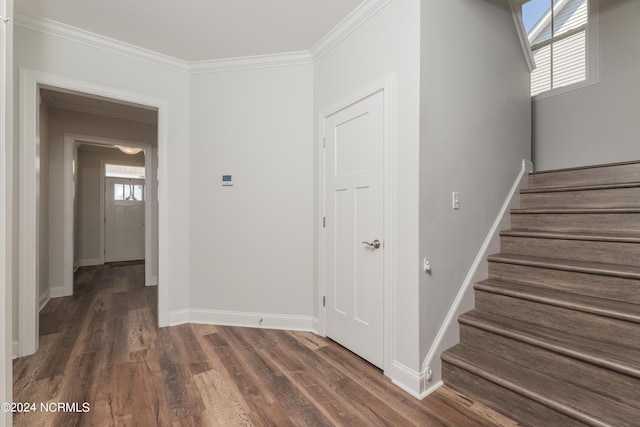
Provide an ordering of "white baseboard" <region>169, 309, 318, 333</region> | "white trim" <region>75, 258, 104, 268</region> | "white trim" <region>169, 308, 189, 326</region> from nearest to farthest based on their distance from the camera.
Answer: "white baseboard" <region>169, 309, 318, 333</region>, "white trim" <region>169, 308, 189, 326</region>, "white trim" <region>75, 258, 104, 268</region>

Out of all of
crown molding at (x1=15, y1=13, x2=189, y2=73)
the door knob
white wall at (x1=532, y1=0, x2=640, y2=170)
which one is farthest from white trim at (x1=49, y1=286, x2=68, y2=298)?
white wall at (x1=532, y1=0, x2=640, y2=170)

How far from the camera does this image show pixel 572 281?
183 cm

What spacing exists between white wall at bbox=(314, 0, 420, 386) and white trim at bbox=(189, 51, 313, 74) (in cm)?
87

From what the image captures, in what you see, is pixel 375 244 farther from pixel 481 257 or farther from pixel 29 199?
pixel 29 199

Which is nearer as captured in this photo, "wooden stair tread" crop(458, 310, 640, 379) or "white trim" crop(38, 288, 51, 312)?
"wooden stair tread" crop(458, 310, 640, 379)

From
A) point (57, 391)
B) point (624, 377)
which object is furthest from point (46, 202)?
point (624, 377)

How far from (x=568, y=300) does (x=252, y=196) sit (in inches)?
99.7

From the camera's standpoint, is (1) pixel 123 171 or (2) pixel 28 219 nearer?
(2) pixel 28 219

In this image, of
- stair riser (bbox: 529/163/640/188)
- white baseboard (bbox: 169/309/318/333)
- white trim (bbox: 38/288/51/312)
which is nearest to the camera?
stair riser (bbox: 529/163/640/188)

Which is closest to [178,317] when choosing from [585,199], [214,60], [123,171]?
[214,60]

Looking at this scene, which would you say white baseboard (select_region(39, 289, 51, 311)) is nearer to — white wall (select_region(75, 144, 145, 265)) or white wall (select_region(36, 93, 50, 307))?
white wall (select_region(36, 93, 50, 307))

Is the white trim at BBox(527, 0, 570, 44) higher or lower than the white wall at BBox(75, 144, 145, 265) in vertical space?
higher

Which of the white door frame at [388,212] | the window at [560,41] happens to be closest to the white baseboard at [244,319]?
the white door frame at [388,212]

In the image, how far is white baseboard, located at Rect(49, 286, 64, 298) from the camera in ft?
12.4
